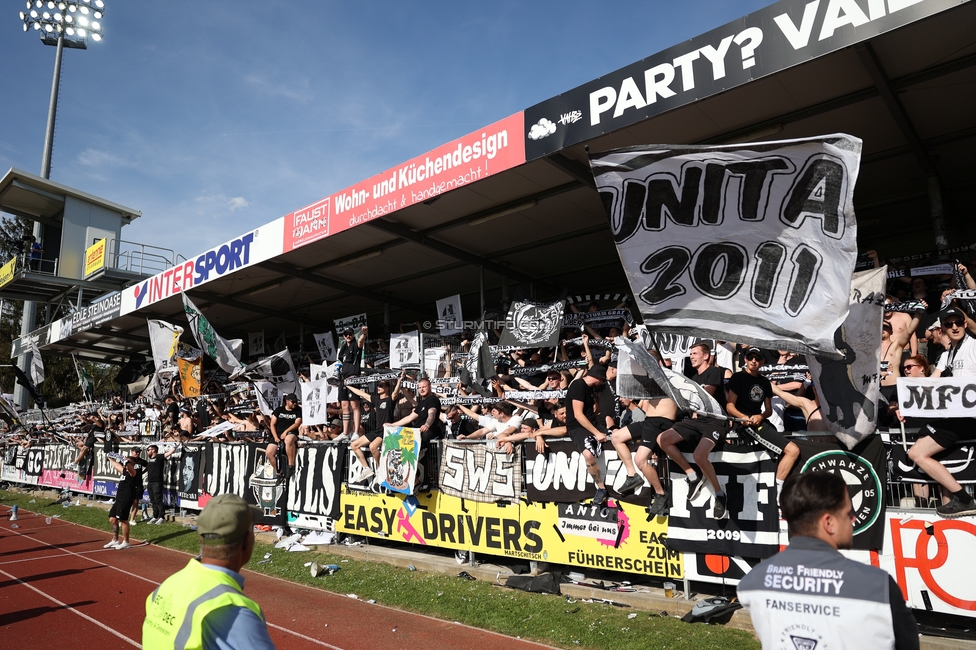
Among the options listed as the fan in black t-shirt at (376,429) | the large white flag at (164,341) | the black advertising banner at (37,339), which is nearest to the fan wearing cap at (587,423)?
the fan in black t-shirt at (376,429)

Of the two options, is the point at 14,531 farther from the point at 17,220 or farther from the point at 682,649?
the point at 17,220

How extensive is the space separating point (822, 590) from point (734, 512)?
17.3 feet

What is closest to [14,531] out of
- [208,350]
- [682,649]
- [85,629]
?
[208,350]

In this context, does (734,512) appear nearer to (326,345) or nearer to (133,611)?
(133,611)

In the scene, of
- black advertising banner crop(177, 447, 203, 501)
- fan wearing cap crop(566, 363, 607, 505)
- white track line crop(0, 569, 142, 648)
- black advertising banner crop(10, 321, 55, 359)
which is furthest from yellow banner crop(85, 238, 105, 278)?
fan wearing cap crop(566, 363, 607, 505)

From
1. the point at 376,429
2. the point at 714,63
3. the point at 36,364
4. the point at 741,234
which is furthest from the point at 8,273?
the point at 741,234

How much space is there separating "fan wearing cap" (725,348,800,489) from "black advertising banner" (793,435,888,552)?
12.5 inches

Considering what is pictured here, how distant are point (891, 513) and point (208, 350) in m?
14.1

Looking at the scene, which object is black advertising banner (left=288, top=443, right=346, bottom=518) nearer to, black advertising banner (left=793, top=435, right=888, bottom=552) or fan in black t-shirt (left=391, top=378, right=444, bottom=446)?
fan in black t-shirt (left=391, top=378, right=444, bottom=446)

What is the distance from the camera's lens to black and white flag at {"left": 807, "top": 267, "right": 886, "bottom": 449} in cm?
575

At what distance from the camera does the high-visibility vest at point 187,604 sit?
91.4 inches

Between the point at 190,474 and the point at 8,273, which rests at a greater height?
the point at 8,273

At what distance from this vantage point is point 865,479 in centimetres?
639

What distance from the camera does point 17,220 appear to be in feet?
179
